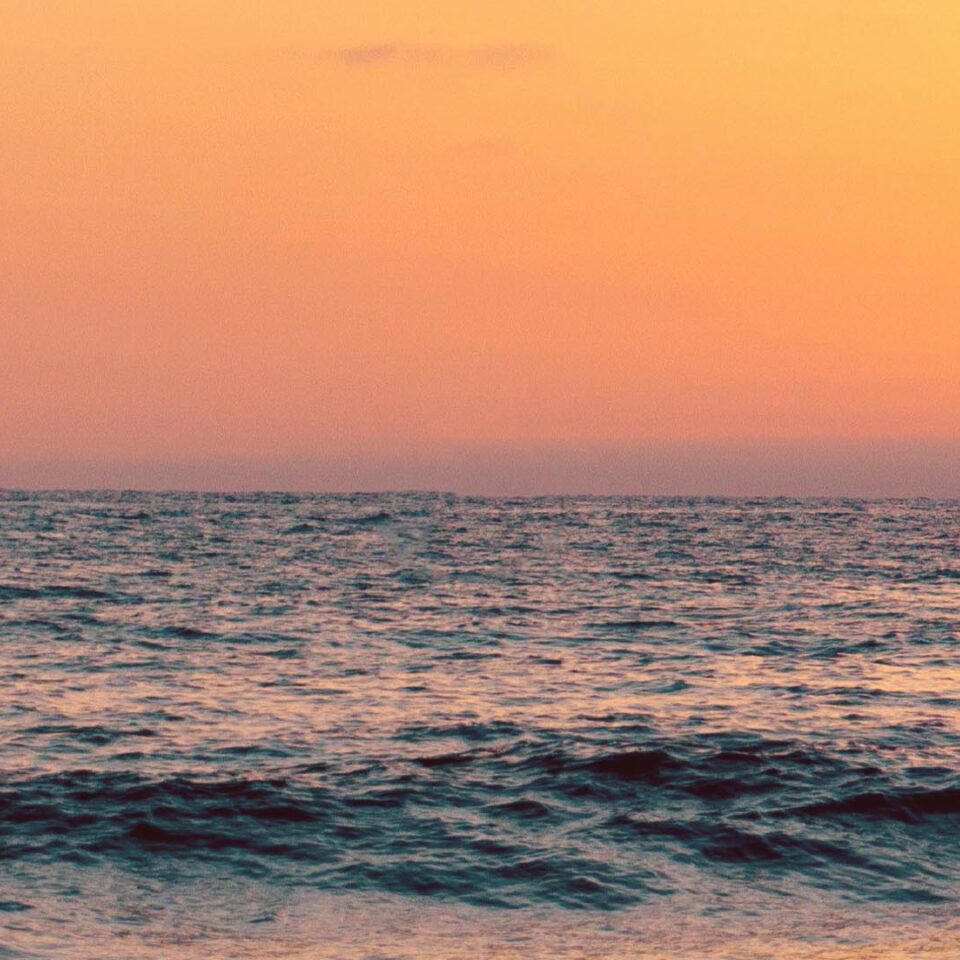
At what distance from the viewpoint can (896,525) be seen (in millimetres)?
117500

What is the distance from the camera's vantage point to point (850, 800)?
17.4 metres

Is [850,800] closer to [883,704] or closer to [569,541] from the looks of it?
[883,704]

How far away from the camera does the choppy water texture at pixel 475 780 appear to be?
43.0 feet

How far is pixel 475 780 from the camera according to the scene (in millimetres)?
18219

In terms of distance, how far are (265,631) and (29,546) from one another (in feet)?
134

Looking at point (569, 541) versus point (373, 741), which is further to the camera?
point (569, 541)

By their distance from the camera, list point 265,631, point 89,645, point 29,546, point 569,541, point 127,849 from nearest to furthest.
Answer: point 127,849 < point 89,645 < point 265,631 < point 29,546 < point 569,541

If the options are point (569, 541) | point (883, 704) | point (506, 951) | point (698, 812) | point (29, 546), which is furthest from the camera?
point (569, 541)

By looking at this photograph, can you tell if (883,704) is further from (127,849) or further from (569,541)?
(569,541)

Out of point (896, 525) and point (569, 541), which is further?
point (896, 525)

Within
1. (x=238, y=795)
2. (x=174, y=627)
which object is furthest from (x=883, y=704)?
(x=174, y=627)

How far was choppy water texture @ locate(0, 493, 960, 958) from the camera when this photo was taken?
1312 cm

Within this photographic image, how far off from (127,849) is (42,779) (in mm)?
3301

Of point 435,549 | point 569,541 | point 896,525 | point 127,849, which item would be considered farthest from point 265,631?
point 896,525
